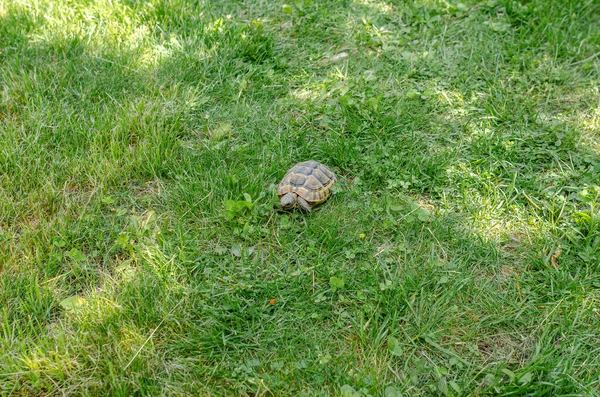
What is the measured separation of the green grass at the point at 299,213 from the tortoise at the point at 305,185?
0.33ft

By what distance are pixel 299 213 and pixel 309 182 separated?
252 mm

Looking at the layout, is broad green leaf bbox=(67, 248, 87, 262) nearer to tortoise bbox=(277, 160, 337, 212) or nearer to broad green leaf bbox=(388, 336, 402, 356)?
tortoise bbox=(277, 160, 337, 212)

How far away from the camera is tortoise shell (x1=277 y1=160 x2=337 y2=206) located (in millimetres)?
3543

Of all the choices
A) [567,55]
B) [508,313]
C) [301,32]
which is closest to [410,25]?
[301,32]

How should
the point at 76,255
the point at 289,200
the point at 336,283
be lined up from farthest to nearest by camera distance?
the point at 289,200
the point at 76,255
the point at 336,283

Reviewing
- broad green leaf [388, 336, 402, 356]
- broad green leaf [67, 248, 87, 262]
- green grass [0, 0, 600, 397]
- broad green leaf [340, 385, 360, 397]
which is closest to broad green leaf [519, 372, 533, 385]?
green grass [0, 0, 600, 397]

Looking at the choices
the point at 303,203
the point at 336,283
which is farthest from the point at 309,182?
the point at 336,283

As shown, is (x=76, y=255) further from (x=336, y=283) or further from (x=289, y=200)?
(x=336, y=283)

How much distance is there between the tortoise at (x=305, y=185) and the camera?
354 cm

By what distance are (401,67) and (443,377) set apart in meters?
2.99

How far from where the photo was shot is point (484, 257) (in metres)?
3.42

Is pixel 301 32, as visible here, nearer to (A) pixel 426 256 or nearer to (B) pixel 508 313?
(A) pixel 426 256

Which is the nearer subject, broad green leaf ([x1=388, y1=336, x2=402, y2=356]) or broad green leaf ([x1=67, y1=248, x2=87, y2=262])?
broad green leaf ([x1=388, y1=336, x2=402, y2=356])

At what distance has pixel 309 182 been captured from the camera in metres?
3.57
